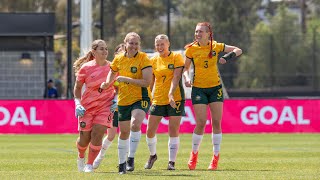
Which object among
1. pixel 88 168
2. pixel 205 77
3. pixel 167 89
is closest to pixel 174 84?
pixel 167 89

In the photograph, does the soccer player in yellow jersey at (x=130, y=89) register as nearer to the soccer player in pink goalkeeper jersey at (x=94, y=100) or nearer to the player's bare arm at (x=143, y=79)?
the player's bare arm at (x=143, y=79)

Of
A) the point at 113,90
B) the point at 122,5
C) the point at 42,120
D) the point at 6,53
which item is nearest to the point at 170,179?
the point at 113,90

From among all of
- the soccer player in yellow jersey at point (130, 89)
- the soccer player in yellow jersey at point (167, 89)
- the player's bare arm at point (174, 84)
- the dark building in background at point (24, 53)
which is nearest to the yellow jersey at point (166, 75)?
the soccer player in yellow jersey at point (167, 89)

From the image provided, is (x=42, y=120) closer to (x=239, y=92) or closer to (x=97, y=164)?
(x=97, y=164)

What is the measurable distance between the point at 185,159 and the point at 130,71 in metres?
4.56

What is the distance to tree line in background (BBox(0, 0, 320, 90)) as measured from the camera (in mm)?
60562

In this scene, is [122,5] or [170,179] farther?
[122,5]

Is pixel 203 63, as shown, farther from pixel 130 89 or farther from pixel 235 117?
pixel 235 117

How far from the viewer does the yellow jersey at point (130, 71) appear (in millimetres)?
16609

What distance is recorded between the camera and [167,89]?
17875 millimetres

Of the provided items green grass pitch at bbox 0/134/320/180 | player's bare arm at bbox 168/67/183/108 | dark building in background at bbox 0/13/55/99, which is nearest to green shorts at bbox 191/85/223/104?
player's bare arm at bbox 168/67/183/108

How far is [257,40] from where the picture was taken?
64.5 meters

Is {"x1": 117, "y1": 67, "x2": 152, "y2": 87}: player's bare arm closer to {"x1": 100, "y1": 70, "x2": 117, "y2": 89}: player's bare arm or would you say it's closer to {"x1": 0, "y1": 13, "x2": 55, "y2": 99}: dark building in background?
{"x1": 100, "y1": 70, "x2": 117, "y2": 89}: player's bare arm

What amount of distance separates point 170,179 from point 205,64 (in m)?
3.05
